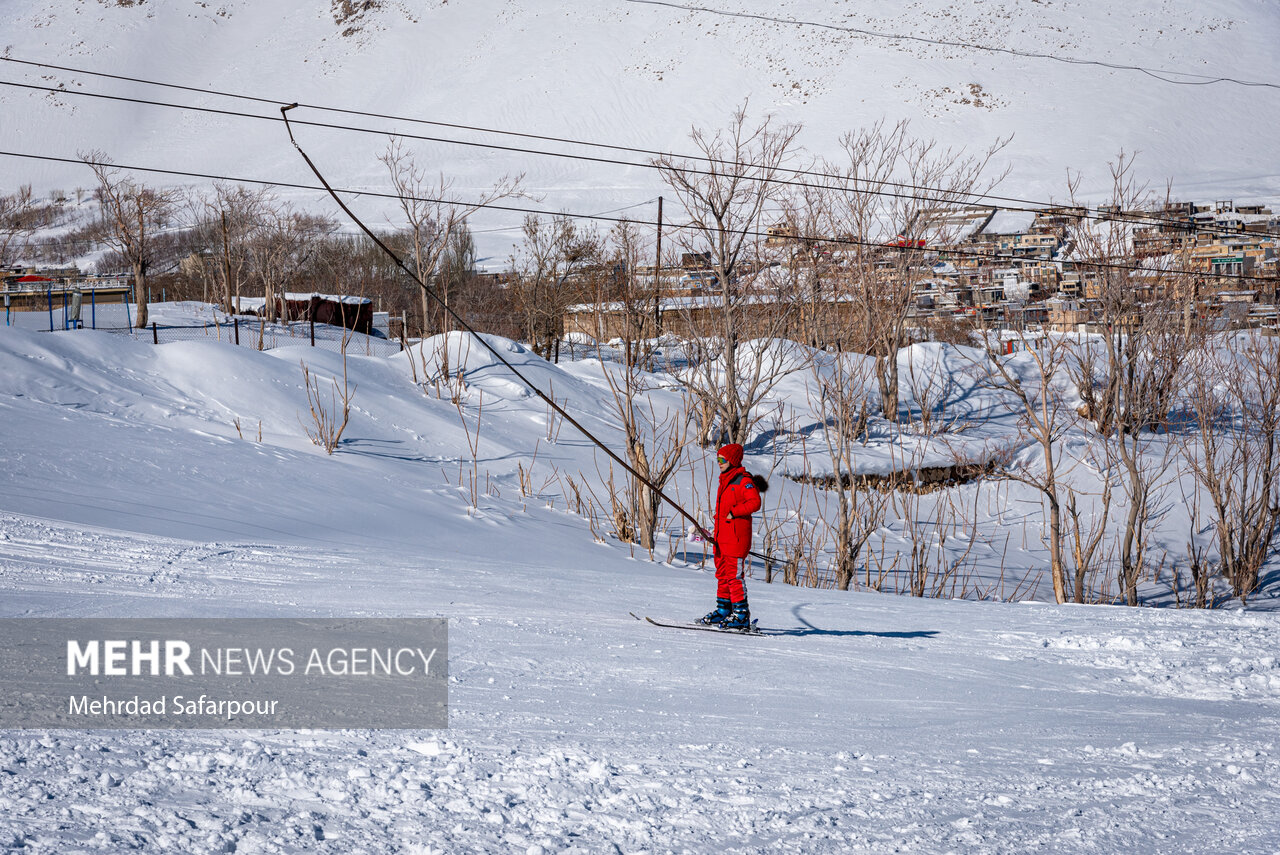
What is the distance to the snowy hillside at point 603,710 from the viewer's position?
4.14 meters

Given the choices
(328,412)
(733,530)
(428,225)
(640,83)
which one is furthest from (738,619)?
(640,83)

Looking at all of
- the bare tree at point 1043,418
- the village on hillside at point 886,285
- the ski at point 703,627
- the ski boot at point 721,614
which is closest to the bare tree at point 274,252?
the village on hillside at point 886,285

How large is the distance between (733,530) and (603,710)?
7.83 ft

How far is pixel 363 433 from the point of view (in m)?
21.3

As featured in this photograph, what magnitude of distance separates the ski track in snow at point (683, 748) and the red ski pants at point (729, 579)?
362mm

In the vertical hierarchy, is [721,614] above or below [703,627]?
above

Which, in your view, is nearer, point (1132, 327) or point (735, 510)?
point (735, 510)

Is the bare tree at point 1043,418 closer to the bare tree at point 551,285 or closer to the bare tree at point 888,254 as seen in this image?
the bare tree at point 888,254

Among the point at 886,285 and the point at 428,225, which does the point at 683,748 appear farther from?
the point at 428,225

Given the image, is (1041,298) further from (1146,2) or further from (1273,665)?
(1146,2)

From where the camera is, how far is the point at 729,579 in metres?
8.16

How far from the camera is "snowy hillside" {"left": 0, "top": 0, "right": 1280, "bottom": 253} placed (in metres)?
110

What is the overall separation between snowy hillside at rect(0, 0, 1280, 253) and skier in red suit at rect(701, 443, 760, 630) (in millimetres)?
89547

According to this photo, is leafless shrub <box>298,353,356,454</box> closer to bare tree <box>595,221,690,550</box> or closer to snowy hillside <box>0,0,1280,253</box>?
bare tree <box>595,221,690,550</box>
